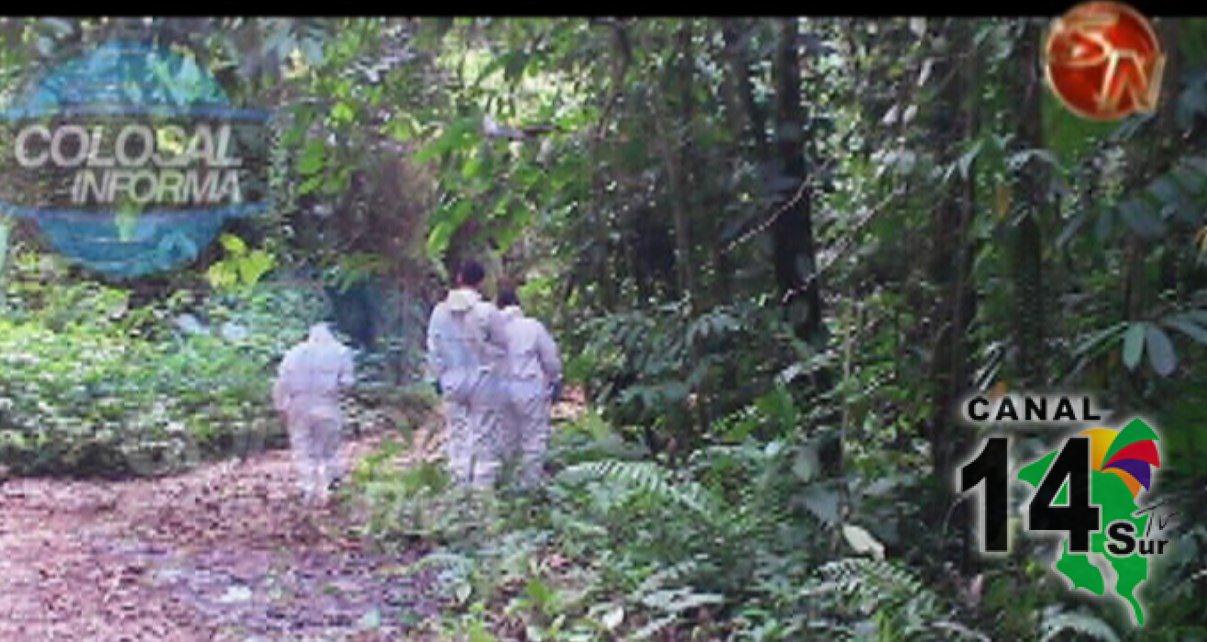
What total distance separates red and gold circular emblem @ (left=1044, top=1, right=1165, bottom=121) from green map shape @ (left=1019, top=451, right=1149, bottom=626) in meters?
0.80

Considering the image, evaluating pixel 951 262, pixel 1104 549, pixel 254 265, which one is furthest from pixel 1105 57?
pixel 254 265

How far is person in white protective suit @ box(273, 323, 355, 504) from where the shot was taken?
2.79 meters

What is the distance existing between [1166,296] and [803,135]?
2.56 feet

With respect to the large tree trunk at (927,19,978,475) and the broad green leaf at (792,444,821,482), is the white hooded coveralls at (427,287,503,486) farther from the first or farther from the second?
the large tree trunk at (927,19,978,475)

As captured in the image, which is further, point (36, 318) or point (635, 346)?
point (635, 346)

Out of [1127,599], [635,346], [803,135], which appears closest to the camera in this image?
[1127,599]

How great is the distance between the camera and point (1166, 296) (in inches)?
104

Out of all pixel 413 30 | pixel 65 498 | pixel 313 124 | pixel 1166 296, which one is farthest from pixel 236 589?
pixel 1166 296

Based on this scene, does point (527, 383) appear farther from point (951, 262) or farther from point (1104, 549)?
point (1104, 549)

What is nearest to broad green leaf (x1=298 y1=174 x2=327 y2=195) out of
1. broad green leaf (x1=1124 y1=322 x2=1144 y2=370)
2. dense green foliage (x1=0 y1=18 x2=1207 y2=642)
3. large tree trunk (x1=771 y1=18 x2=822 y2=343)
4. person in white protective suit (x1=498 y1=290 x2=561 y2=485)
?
dense green foliage (x1=0 y1=18 x2=1207 y2=642)

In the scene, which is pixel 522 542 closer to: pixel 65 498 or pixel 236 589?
pixel 236 589

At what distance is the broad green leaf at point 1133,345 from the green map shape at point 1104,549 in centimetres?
19

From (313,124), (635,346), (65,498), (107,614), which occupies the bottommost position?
(107,614)
